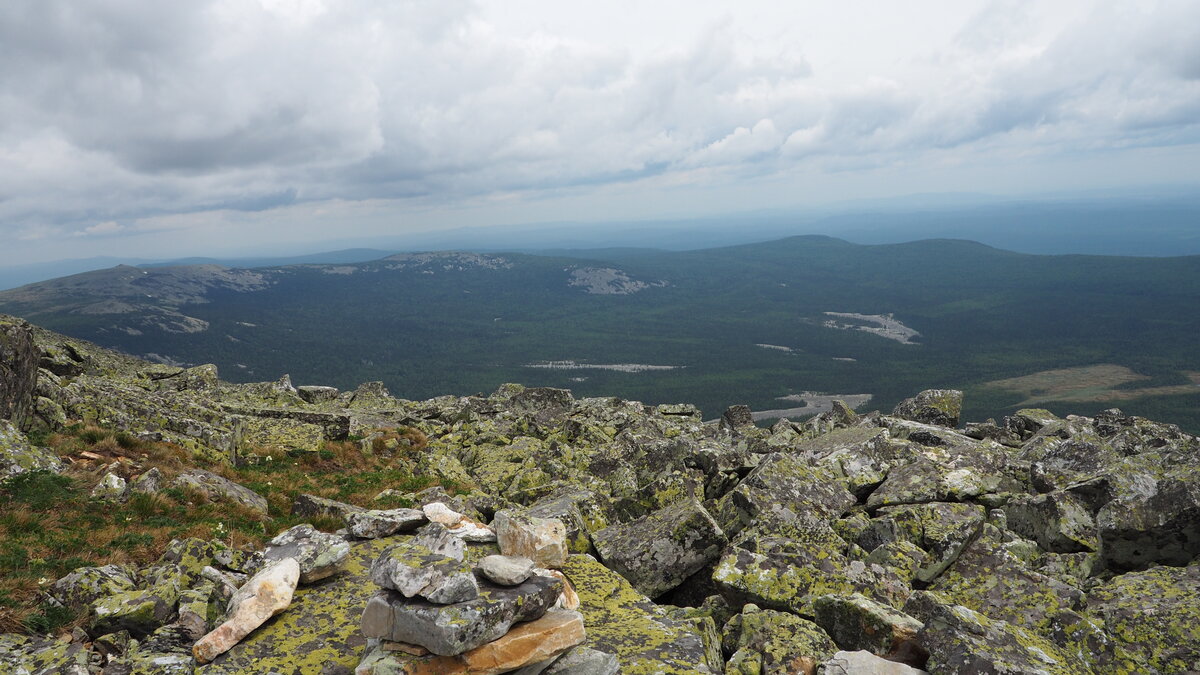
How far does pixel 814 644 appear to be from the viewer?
10523 millimetres

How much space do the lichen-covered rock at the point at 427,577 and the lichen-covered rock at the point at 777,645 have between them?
5.17 meters

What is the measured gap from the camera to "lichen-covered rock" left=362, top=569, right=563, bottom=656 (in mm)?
7445

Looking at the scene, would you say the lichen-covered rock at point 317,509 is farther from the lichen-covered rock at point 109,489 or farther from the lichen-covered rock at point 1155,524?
the lichen-covered rock at point 1155,524

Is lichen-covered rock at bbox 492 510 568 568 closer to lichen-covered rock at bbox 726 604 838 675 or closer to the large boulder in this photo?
lichen-covered rock at bbox 726 604 838 675

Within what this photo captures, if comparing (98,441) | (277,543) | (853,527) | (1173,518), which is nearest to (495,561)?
(277,543)

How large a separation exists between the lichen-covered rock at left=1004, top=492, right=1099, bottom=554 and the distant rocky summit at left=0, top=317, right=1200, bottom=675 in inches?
2.5

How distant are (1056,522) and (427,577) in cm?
1670

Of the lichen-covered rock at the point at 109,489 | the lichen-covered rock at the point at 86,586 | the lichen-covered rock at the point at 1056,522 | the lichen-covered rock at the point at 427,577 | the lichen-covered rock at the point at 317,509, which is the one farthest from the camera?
the lichen-covered rock at the point at 317,509

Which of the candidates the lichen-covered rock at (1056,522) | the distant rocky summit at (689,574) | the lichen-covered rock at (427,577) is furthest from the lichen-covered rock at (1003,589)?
the lichen-covered rock at (427,577)

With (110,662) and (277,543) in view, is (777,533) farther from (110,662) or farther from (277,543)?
(110,662)

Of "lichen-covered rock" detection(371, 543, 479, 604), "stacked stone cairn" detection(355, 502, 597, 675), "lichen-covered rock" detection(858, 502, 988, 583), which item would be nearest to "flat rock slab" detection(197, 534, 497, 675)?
"stacked stone cairn" detection(355, 502, 597, 675)

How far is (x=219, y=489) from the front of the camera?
750 inches

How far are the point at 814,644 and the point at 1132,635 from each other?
18.5 feet

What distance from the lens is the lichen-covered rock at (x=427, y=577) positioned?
771 cm
